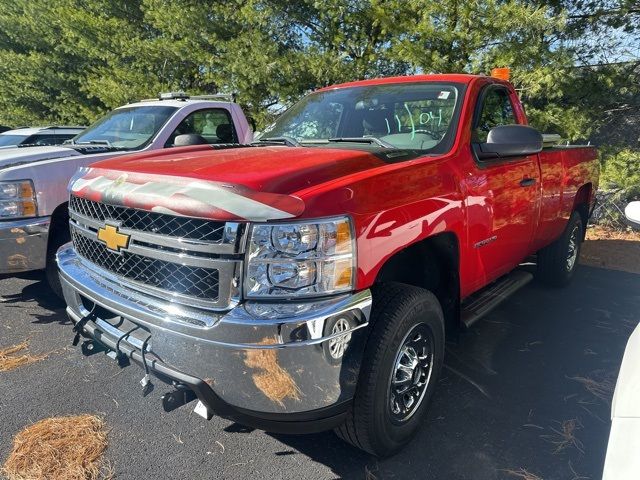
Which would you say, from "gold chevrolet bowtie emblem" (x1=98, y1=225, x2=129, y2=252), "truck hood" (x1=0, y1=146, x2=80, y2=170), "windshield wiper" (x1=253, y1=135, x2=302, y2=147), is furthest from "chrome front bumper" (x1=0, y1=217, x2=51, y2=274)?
"windshield wiper" (x1=253, y1=135, x2=302, y2=147)

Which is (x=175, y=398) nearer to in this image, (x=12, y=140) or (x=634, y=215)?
(x=634, y=215)

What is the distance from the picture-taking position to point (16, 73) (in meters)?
14.1

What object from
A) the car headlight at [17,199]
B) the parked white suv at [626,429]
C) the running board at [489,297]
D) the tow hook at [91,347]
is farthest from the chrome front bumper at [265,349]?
the car headlight at [17,199]

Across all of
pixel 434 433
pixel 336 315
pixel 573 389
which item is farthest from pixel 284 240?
pixel 573 389

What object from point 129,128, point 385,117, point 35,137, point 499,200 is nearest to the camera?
point 499,200

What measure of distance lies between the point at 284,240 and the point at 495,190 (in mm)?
1836

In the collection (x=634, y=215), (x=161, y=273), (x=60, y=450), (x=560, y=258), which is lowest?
(x=60, y=450)

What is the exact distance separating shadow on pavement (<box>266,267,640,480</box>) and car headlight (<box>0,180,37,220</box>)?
2.71 m

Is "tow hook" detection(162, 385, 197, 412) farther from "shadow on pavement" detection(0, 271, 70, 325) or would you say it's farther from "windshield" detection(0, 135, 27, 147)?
"windshield" detection(0, 135, 27, 147)

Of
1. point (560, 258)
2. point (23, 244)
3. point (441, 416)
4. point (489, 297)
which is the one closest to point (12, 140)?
point (23, 244)

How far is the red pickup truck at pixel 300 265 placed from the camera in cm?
190

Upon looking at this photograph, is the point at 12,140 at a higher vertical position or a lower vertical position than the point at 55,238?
higher

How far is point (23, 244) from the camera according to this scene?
371 centimetres

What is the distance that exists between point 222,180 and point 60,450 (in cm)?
176
